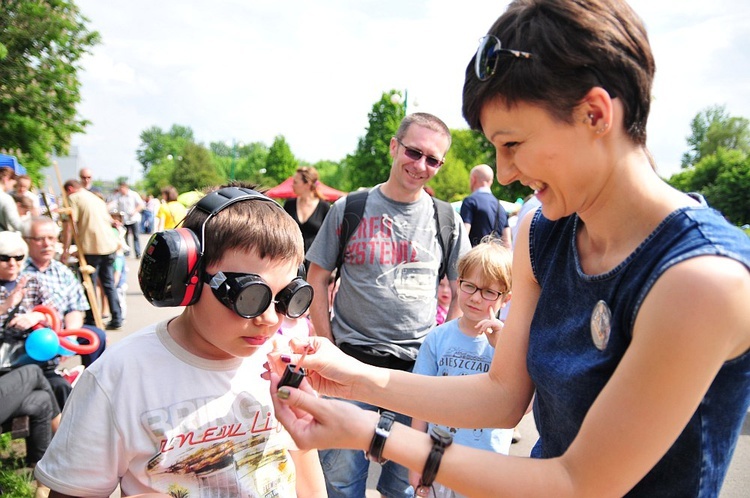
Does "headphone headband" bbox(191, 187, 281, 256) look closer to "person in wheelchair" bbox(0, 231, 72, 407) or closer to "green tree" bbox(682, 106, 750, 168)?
"person in wheelchair" bbox(0, 231, 72, 407)

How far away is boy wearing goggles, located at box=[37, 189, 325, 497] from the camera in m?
1.59

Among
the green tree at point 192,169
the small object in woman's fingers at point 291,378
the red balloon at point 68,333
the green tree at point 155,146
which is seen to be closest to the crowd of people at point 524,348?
the small object in woman's fingers at point 291,378

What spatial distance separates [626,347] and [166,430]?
1.27m

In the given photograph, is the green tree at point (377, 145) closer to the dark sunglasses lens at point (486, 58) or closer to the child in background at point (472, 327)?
the child in background at point (472, 327)

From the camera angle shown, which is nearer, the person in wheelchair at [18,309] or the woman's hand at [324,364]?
the woman's hand at [324,364]

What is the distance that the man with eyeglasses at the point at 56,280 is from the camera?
4.69 meters

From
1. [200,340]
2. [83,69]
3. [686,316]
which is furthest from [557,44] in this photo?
[83,69]

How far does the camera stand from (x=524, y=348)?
1645 millimetres

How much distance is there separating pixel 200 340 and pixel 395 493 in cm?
193

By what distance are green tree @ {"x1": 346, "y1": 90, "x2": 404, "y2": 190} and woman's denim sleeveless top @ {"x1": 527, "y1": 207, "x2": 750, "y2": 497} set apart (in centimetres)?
3282

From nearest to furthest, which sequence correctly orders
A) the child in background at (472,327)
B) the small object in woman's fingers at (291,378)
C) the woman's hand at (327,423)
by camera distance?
the woman's hand at (327,423)
the small object in woman's fingers at (291,378)
the child in background at (472,327)

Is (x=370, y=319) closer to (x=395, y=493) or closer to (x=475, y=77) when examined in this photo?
(x=395, y=493)

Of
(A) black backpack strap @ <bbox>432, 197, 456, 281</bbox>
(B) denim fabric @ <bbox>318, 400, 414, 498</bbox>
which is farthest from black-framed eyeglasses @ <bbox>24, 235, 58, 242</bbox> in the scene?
Result: (A) black backpack strap @ <bbox>432, 197, 456, 281</bbox>

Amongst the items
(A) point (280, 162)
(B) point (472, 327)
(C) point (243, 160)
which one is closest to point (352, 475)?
(B) point (472, 327)
